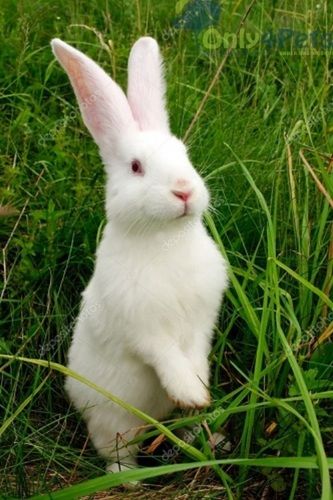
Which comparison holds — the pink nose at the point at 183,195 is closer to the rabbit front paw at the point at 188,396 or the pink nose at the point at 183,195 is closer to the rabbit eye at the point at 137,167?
the rabbit eye at the point at 137,167

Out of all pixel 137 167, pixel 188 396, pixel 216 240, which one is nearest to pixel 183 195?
pixel 137 167

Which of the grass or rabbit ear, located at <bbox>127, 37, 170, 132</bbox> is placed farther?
rabbit ear, located at <bbox>127, 37, 170, 132</bbox>

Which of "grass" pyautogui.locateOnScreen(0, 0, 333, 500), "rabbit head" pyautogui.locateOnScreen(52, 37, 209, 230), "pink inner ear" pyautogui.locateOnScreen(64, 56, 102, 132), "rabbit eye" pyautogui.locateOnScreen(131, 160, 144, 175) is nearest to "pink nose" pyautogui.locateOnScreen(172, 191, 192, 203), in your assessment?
"rabbit head" pyautogui.locateOnScreen(52, 37, 209, 230)

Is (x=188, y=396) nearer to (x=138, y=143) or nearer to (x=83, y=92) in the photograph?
(x=138, y=143)

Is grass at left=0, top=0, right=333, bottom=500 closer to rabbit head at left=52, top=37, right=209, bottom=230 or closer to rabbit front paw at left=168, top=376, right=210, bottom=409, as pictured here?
rabbit front paw at left=168, top=376, right=210, bottom=409

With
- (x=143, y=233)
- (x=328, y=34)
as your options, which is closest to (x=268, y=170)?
(x=328, y=34)

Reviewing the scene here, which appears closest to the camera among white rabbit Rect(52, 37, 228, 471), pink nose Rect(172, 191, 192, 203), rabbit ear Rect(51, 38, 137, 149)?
pink nose Rect(172, 191, 192, 203)

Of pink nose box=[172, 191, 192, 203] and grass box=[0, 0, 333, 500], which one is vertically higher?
pink nose box=[172, 191, 192, 203]
